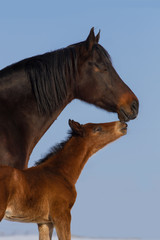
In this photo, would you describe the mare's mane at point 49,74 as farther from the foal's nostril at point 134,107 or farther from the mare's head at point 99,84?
the foal's nostril at point 134,107

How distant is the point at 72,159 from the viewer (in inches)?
342

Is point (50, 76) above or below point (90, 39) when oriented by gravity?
below

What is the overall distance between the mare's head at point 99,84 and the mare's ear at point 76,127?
0.77 m

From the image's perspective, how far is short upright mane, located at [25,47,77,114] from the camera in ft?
29.5

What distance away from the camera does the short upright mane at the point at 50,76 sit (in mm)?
9000

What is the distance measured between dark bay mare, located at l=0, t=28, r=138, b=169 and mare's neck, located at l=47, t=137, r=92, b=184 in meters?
0.46

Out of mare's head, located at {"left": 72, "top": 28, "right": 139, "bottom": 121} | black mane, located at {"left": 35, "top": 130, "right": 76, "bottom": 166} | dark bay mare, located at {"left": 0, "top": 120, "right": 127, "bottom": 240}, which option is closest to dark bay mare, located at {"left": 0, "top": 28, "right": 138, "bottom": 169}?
mare's head, located at {"left": 72, "top": 28, "right": 139, "bottom": 121}

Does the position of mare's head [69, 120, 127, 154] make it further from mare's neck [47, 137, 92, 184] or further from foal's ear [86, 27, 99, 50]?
foal's ear [86, 27, 99, 50]

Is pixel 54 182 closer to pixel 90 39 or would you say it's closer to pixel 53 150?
pixel 53 150

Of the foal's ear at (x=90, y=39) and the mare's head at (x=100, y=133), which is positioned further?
the foal's ear at (x=90, y=39)

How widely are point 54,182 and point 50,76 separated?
5.25ft

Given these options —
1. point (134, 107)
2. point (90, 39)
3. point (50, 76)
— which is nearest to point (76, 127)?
point (50, 76)

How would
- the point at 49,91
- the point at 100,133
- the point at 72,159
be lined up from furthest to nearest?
1. the point at 49,91
2. the point at 100,133
3. the point at 72,159

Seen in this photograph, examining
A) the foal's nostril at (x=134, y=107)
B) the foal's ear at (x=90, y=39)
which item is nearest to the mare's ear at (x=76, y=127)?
the foal's nostril at (x=134, y=107)
